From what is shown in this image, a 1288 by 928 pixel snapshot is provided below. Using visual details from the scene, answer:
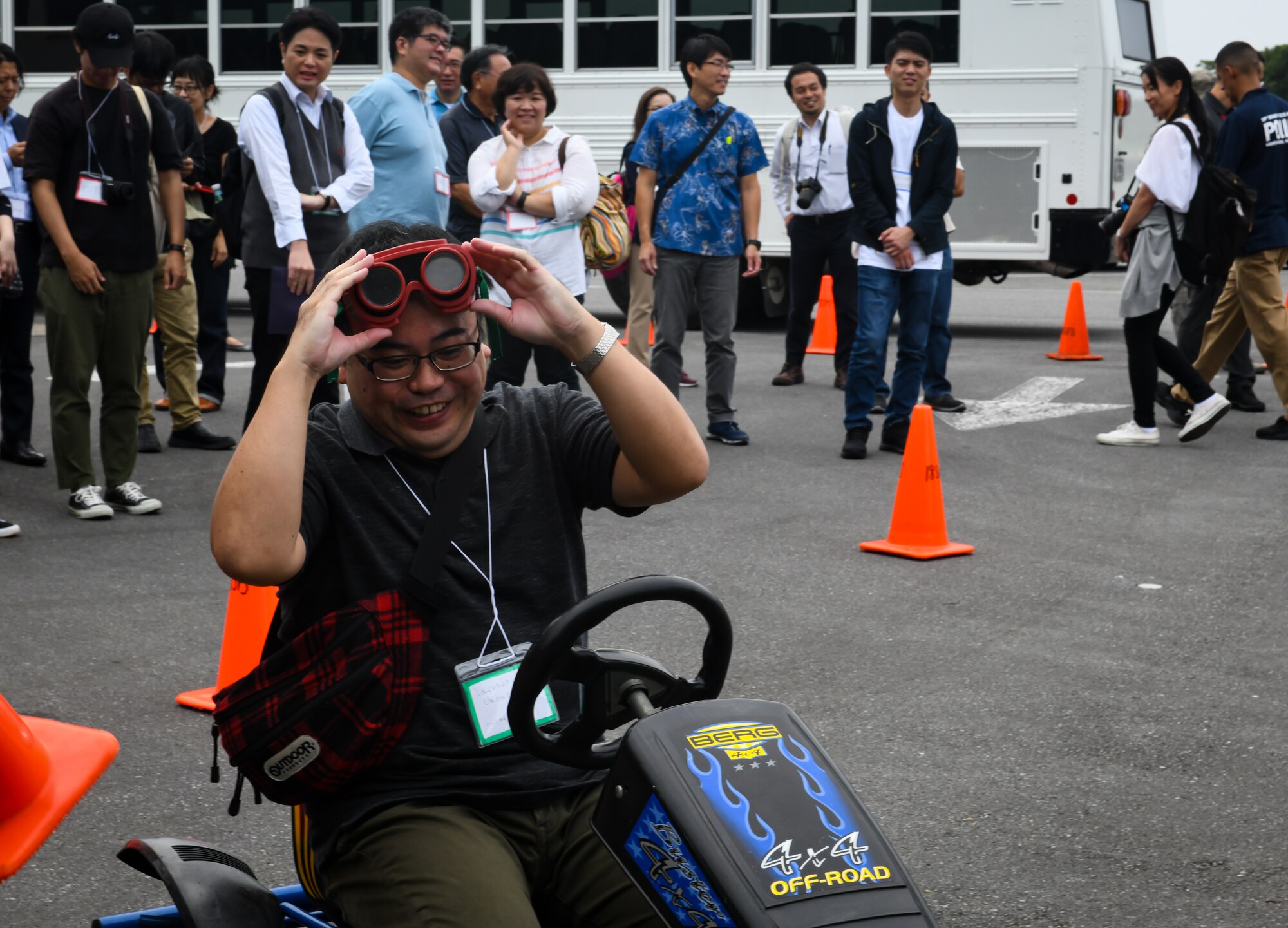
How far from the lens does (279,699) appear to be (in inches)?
90.4

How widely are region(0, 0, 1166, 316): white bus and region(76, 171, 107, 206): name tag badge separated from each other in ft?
27.0

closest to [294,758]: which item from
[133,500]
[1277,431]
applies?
[133,500]

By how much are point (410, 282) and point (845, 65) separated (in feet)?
40.8

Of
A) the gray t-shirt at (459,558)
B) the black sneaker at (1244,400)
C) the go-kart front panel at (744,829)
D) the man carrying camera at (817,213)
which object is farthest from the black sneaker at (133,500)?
the black sneaker at (1244,400)

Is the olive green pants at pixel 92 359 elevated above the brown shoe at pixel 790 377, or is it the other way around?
the olive green pants at pixel 92 359

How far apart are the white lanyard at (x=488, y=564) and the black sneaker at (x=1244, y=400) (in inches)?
341

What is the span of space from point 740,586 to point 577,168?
250cm

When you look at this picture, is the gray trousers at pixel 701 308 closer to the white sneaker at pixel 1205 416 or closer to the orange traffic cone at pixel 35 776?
the white sneaker at pixel 1205 416

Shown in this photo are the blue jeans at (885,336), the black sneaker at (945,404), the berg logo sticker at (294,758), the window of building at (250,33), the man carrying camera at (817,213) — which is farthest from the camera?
the window of building at (250,33)

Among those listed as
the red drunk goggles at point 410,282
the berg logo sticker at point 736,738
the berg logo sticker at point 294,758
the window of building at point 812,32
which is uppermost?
the window of building at point 812,32

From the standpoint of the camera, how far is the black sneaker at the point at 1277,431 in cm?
910

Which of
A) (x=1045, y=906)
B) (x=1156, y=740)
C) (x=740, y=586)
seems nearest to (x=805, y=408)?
(x=740, y=586)

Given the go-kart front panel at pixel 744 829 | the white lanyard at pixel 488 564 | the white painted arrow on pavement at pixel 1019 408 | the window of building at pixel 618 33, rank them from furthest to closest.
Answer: the window of building at pixel 618 33 → the white painted arrow on pavement at pixel 1019 408 → the white lanyard at pixel 488 564 → the go-kart front panel at pixel 744 829

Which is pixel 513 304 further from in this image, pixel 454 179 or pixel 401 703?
pixel 454 179
